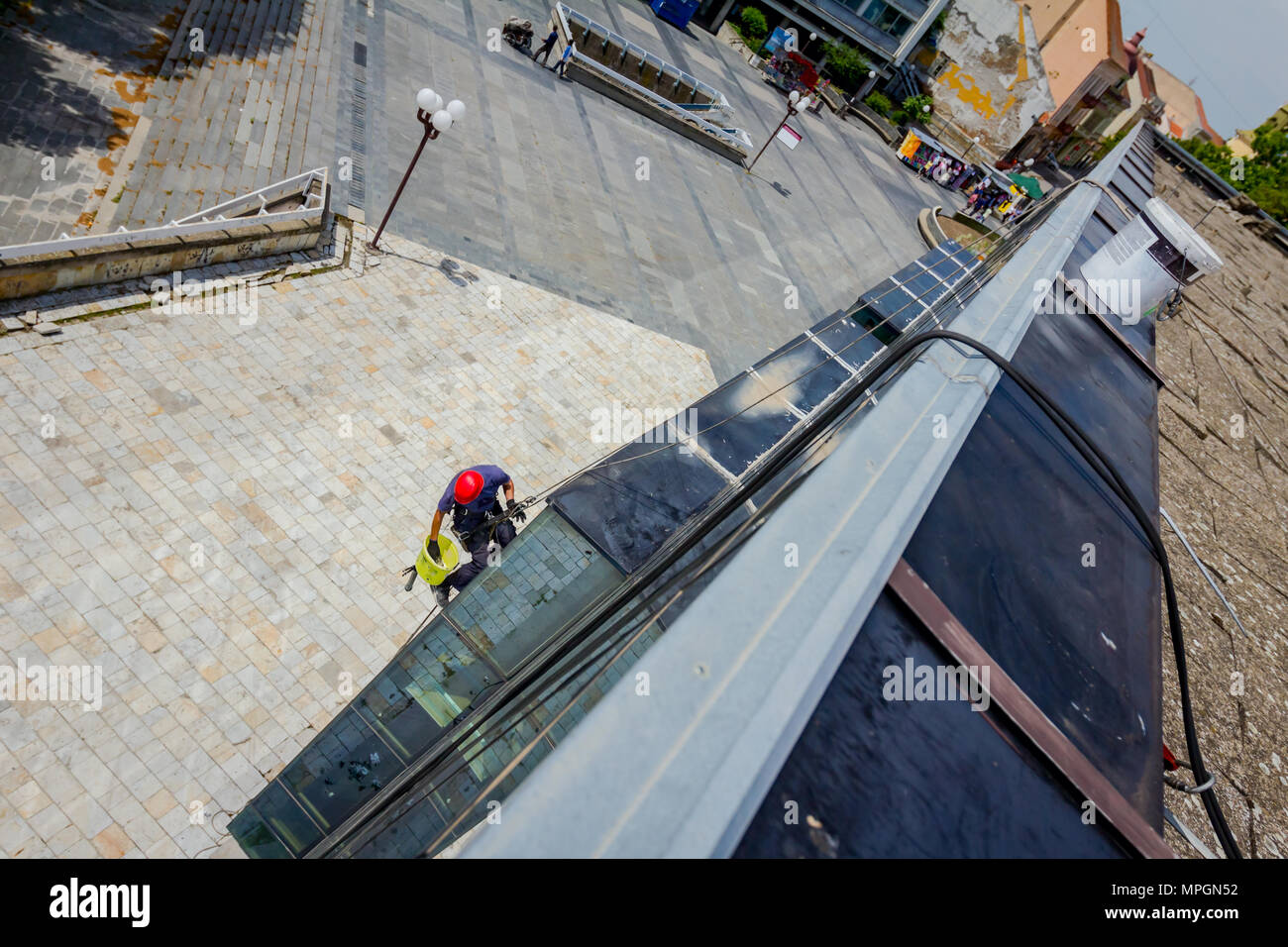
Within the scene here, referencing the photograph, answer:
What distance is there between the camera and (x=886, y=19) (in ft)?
123

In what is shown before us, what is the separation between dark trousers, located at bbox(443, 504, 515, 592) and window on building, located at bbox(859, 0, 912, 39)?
4138cm

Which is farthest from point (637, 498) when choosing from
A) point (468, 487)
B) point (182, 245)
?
point (182, 245)

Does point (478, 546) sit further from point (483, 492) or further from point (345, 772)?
point (345, 772)

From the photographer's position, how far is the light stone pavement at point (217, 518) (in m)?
6.32

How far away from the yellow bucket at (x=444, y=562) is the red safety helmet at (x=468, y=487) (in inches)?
22.6

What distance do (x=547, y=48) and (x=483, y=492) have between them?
19.6 meters

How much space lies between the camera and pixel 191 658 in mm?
7066

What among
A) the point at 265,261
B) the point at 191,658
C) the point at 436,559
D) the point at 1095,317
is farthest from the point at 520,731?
the point at 265,261

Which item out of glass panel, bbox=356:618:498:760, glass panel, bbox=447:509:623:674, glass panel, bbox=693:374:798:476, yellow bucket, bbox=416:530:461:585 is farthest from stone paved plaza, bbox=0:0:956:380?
glass panel, bbox=447:509:623:674

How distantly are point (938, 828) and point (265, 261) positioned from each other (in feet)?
40.7

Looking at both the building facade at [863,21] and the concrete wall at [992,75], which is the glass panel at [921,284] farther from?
the concrete wall at [992,75]

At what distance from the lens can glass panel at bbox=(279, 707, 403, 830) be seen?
14.4 feet

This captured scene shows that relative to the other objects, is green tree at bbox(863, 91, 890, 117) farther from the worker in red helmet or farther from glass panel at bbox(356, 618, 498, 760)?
glass panel at bbox(356, 618, 498, 760)
